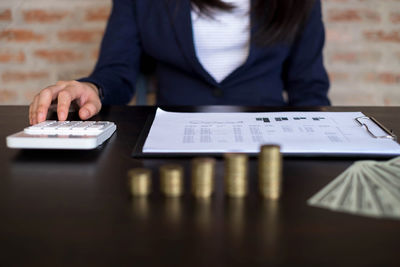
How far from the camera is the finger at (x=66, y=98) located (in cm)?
73

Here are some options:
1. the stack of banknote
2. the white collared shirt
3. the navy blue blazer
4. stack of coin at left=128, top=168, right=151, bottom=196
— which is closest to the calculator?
stack of coin at left=128, top=168, right=151, bottom=196

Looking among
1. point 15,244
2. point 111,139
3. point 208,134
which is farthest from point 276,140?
point 15,244

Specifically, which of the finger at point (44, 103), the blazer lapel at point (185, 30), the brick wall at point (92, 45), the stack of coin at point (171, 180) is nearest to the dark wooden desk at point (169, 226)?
the stack of coin at point (171, 180)

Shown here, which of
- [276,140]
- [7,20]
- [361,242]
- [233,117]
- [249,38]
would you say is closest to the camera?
[361,242]

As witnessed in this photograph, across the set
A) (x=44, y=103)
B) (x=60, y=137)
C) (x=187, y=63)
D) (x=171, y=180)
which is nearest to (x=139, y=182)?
(x=171, y=180)

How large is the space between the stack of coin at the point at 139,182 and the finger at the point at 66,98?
35cm

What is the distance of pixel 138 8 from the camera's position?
1255 millimetres

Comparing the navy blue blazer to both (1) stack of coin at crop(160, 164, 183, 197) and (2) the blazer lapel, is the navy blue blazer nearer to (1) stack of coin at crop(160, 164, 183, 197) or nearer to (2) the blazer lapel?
(2) the blazer lapel

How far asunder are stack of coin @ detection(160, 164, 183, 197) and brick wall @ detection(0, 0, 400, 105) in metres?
1.32

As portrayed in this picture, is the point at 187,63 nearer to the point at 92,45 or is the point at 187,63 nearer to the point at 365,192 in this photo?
the point at 92,45

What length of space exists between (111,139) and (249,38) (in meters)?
0.69

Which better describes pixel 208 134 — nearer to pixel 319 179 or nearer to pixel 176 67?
pixel 319 179

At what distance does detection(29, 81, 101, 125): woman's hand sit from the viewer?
73 cm

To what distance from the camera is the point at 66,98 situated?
0.76 m
